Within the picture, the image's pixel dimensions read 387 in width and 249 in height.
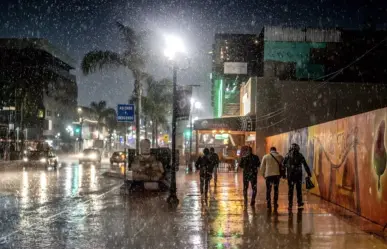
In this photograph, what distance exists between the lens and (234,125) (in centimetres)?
3725

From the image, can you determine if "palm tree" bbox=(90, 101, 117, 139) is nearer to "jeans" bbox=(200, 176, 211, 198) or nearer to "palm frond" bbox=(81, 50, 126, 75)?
"palm frond" bbox=(81, 50, 126, 75)

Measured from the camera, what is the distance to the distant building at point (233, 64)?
2044 inches

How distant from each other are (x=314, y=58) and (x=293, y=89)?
8.48 metres

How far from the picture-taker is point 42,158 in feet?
135

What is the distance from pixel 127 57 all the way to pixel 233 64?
25462mm

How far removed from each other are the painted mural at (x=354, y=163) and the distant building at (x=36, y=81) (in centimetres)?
6441

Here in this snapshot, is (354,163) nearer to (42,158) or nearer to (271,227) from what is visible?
(271,227)

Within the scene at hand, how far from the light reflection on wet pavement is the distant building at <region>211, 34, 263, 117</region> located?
118 feet

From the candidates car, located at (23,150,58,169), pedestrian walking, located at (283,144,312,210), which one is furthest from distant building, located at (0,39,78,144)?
pedestrian walking, located at (283,144,312,210)

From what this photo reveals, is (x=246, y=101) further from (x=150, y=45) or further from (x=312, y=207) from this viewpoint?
(x=312, y=207)

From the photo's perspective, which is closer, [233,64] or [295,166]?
[295,166]

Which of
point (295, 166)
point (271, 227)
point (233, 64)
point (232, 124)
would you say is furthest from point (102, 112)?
point (271, 227)

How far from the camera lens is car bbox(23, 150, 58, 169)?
41.1 m

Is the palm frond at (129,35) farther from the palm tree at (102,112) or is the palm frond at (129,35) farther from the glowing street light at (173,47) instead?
the palm tree at (102,112)
